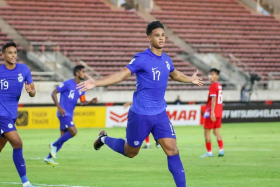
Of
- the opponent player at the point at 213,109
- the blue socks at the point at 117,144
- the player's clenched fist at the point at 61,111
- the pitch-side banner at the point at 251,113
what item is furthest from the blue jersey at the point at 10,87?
the pitch-side banner at the point at 251,113

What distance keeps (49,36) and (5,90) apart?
2645 cm

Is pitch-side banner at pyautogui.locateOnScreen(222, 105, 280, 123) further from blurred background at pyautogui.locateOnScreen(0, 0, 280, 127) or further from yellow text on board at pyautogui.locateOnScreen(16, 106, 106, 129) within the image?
yellow text on board at pyautogui.locateOnScreen(16, 106, 106, 129)

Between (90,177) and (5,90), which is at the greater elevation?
(5,90)

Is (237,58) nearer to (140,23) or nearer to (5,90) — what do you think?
(140,23)

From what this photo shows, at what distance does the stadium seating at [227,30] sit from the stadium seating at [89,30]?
2240 millimetres

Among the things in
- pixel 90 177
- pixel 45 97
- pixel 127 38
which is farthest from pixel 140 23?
pixel 90 177

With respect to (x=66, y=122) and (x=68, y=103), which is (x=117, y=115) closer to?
(x=68, y=103)

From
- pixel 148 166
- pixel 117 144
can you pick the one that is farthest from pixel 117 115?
pixel 117 144

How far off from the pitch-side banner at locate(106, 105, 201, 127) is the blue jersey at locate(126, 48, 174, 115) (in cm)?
1999

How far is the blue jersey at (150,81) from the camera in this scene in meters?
9.26

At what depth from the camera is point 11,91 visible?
1104cm

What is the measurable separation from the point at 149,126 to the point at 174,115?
21.6 m

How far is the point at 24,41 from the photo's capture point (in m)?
36.3

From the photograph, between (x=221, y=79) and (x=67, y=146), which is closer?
(x=67, y=146)
